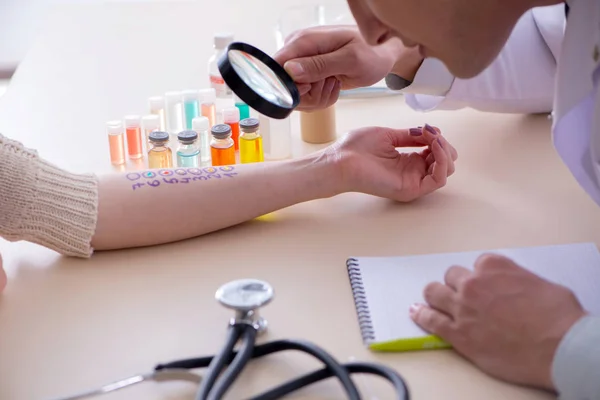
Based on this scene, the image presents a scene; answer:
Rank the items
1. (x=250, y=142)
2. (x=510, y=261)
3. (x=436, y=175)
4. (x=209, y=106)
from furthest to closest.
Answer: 1. (x=209, y=106)
2. (x=250, y=142)
3. (x=436, y=175)
4. (x=510, y=261)

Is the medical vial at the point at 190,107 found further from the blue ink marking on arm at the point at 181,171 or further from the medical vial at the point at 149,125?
the blue ink marking on arm at the point at 181,171

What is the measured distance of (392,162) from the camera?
42.2 inches

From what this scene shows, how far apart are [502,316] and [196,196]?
1.40 ft

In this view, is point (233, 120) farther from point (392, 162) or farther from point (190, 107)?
point (392, 162)

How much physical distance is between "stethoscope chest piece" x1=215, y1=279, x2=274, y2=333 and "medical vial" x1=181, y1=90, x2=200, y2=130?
0.58 m

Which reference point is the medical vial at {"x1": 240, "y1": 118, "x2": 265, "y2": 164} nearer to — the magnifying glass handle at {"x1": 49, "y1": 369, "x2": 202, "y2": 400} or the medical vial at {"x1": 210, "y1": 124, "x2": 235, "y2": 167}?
the medical vial at {"x1": 210, "y1": 124, "x2": 235, "y2": 167}

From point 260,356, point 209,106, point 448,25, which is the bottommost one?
point 260,356

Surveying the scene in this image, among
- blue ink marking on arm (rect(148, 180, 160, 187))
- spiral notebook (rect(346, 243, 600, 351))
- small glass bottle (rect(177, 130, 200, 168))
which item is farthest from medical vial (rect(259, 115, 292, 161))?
spiral notebook (rect(346, 243, 600, 351))

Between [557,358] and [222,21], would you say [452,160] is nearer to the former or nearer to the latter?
[557,358]

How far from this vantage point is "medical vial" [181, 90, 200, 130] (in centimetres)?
129

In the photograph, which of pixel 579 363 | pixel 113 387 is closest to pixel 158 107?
pixel 113 387

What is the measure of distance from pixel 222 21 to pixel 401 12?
3.23ft

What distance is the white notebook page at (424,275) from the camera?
785 mm

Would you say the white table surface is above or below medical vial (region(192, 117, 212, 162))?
below
